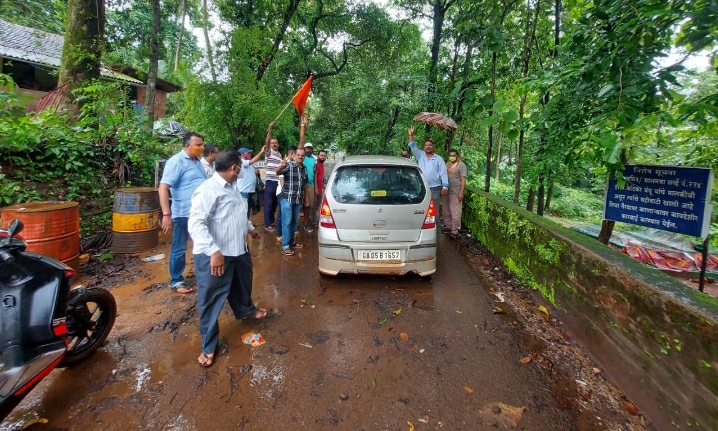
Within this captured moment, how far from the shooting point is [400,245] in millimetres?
3926

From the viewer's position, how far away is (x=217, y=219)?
2.72m

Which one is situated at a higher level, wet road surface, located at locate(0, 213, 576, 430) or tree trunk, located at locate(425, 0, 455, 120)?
tree trunk, located at locate(425, 0, 455, 120)

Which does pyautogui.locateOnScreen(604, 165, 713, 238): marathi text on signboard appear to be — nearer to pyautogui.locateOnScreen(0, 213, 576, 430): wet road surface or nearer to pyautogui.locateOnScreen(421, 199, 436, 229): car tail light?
pyautogui.locateOnScreen(0, 213, 576, 430): wet road surface

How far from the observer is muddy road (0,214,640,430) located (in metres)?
2.18

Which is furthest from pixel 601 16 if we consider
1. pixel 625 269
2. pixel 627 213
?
pixel 625 269

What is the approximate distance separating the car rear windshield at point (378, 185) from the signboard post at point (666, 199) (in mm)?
2028

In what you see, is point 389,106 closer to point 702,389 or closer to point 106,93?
point 106,93

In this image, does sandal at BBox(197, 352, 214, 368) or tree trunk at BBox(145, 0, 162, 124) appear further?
tree trunk at BBox(145, 0, 162, 124)

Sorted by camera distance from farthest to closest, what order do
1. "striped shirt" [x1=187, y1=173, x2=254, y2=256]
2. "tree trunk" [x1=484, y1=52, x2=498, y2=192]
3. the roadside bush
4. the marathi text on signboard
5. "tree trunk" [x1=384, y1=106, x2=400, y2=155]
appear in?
1. the roadside bush
2. "tree trunk" [x1=384, y1=106, x2=400, y2=155]
3. "tree trunk" [x1=484, y1=52, x2=498, y2=192]
4. the marathi text on signboard
5. "striped shirt" [x1=187, y1=173, x2=254, y2=256]

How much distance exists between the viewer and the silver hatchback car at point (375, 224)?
3.90 metres

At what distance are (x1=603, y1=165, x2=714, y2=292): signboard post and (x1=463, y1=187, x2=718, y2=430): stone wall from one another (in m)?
0.49

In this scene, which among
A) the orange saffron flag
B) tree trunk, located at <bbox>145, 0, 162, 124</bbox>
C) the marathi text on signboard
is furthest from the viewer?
tree trunk, located at <bbox>145, 0, 162, 124</bbox>

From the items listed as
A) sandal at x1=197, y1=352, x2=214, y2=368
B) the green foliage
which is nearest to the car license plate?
sandal at x1=197, y1=352, x2=214, y2=368

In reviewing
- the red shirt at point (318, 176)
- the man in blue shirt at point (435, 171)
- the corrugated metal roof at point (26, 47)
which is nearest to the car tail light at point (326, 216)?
the man in blue shirt at point (435, 171)
